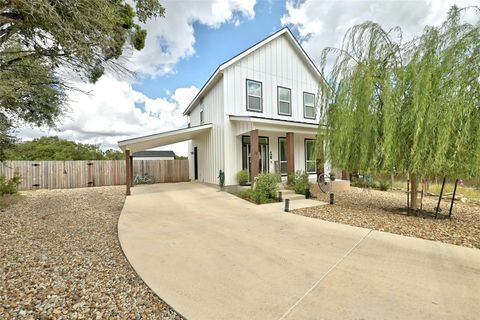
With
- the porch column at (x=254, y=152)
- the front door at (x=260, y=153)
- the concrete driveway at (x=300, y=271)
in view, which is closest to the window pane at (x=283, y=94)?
the front door at (x=260, y=153)

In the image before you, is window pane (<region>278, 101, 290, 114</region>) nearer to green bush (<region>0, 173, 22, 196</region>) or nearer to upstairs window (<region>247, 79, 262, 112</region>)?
upstairs window (<region>247, 79, 262, 112</region>)

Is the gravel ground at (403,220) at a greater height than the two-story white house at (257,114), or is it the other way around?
the two-story white house at (257,114)

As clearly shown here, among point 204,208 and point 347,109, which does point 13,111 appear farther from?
point 347,109

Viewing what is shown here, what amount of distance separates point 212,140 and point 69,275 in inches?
400

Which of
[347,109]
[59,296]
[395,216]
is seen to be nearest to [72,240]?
[59,296]

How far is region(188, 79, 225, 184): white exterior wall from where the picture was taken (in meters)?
12.2

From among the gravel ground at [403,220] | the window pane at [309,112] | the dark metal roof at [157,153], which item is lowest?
the gravel ground at [403,220]

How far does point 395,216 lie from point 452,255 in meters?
2.96

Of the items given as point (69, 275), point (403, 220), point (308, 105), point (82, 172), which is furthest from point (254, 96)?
point (82, 172)

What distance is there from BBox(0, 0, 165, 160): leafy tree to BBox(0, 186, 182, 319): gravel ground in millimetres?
2931

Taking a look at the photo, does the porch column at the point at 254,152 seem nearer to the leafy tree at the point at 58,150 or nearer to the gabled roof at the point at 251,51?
the gabled roof at the point at 251,51

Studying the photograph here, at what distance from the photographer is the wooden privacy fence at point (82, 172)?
1434 centimetres

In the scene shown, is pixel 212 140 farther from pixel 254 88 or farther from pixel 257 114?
pixel 254 88

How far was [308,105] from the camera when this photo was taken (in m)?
14.7
